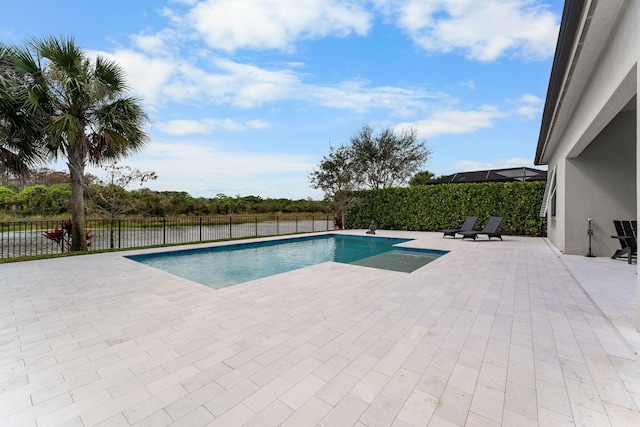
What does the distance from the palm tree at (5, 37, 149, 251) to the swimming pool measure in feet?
9.82

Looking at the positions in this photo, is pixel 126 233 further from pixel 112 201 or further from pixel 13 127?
pixel 13 127

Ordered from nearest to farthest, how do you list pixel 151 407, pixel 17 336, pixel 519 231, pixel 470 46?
1. pixel 151 407
2. pixel 17 336
3. pixel 470 46
4. pixel 519 231

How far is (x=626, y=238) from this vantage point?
5.98 metres

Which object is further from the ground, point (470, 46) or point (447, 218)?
point (470, 46)

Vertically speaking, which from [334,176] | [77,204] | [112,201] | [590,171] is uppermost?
[334,176]

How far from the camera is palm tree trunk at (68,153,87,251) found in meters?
7.49

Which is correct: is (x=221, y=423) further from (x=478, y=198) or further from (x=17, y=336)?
(x=478, y=198)

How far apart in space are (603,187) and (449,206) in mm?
6680

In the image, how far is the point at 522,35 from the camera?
7.73 meters

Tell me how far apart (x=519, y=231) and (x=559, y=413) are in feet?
41.5

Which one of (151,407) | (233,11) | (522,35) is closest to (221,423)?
(151,407)

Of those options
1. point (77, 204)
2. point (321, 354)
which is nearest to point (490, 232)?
point (321, 354)

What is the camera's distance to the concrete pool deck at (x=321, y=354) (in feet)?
5.65

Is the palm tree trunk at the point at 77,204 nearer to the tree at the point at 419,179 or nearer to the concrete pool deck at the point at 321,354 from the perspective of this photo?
the concrete pool deck at the point at 321,354
